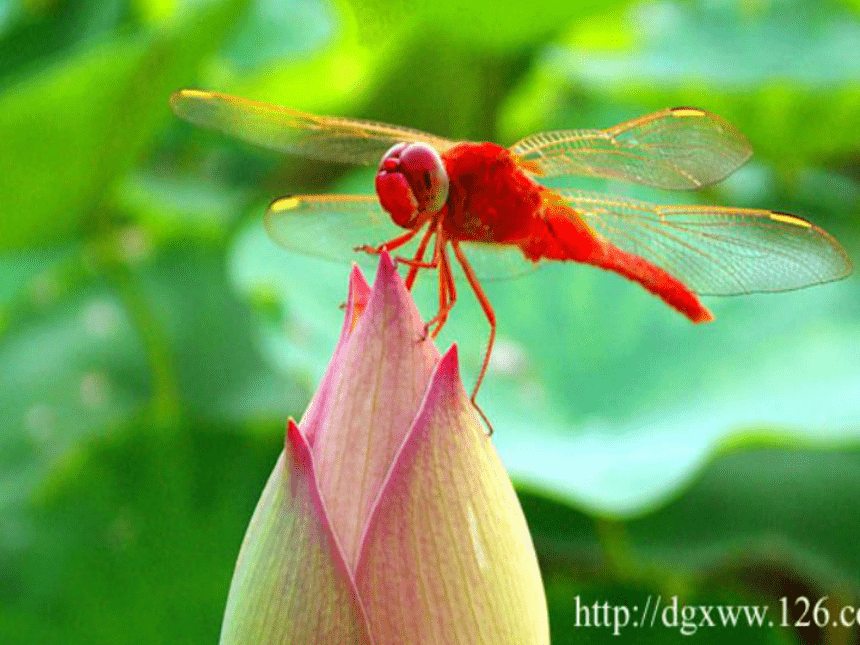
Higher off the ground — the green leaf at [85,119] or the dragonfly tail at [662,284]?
the green leaf at [85,119]

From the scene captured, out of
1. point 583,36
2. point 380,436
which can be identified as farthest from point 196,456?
point 583,36

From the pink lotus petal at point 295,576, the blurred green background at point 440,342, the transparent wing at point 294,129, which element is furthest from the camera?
the blurred green background at point 440,342

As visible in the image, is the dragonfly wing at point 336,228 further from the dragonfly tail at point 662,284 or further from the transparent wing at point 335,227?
the dragonfly tail at point 662,284

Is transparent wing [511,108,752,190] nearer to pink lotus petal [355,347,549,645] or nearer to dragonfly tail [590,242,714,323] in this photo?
dragonfly tail [590,242,714,323]

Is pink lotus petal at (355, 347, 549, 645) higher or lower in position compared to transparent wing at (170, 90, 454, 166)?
lower

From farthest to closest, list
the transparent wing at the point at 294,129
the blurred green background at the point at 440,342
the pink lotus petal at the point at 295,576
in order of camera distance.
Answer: the blurred green background at the point at 440,342 → the transparent wing at the point at 294,129 → the pink lotus petal at the point at 295,576

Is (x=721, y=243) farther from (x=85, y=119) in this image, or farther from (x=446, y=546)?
(x=85, y=119)

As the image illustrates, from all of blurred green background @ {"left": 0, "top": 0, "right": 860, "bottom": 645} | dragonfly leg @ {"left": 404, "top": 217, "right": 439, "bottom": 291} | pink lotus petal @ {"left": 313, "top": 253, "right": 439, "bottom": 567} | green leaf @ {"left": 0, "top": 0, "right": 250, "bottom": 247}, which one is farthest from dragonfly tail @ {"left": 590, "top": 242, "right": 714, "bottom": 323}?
green leaf @ {"left": 0, "top": 0, "right": 250, "bottom": 247}

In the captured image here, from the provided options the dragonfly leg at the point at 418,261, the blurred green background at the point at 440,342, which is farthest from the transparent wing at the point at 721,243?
the blurred green background at the point at 440,342
